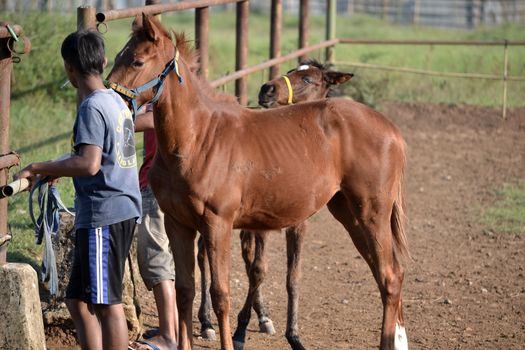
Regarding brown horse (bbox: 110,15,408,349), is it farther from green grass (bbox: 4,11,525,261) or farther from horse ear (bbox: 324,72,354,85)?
horse ear (bbox: 324,72,354,85)

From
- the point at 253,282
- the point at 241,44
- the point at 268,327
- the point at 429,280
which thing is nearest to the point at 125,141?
the point at 253,282

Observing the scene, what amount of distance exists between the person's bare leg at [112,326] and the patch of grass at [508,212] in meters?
5.06

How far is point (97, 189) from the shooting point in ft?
12.4

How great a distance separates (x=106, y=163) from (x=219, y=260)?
97 centimetres

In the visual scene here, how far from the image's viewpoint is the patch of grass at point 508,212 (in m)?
8.18

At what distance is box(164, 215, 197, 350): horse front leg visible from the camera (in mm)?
4652

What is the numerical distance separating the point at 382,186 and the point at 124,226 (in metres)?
1.75

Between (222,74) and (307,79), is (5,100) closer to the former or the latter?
(307,79)

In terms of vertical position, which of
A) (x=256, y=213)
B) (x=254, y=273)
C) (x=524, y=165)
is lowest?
(x=524, y=165)

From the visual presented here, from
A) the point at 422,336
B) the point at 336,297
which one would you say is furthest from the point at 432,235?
the point at 422,336

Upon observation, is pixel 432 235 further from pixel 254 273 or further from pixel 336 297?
pixel 254 273

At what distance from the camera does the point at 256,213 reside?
4707 millimetres

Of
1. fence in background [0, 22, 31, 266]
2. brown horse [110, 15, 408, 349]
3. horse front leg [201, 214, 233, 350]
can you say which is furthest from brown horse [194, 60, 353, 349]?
fence in background [0, 22, 31, 266]

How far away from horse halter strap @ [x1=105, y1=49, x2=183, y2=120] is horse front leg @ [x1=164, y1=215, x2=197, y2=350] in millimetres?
718
